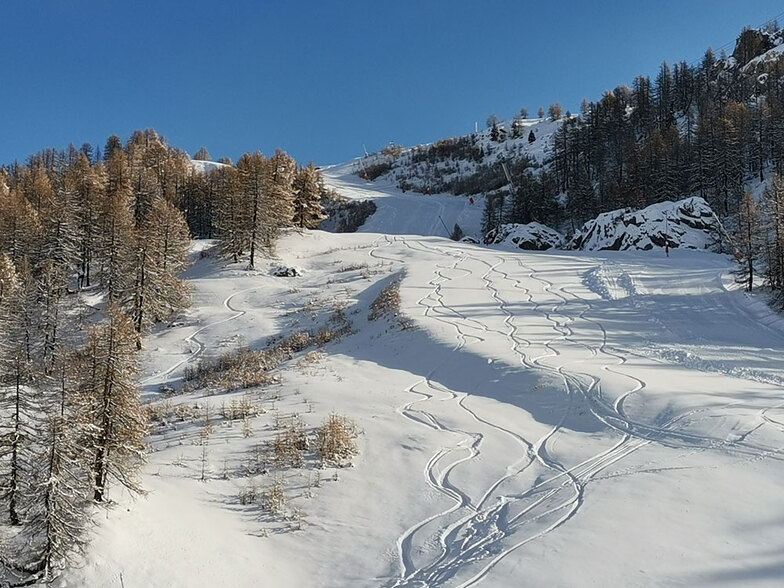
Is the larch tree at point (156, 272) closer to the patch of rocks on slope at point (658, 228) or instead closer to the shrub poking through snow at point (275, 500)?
the shrub poking through snow at point (275, 500)

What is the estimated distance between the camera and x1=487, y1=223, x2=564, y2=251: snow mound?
6097cm

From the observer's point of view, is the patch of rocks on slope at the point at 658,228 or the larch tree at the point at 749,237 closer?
the larch tree at the point at 749,237

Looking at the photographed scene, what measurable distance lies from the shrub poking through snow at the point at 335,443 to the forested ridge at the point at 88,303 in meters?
3.70

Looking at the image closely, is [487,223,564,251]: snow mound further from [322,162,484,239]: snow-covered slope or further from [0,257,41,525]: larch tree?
[0,257,41,525]: larch tree

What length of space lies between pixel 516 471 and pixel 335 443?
4001mm

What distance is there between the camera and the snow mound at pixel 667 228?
4806 centimetres

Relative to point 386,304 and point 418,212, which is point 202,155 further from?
point 386,304

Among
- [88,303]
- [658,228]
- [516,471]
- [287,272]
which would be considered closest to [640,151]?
[658,228]

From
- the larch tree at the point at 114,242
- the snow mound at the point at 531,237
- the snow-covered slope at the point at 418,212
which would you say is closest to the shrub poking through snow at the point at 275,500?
the larch tree at the point at 114,242

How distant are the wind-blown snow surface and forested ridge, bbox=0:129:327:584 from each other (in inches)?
32.7

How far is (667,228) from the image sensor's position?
48875 millimetres

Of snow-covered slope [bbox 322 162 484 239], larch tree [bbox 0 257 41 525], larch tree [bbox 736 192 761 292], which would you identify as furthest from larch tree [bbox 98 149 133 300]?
snow-covered slope [bbox 322 162 484 239]

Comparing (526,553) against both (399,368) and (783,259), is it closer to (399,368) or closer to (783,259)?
(399,368)

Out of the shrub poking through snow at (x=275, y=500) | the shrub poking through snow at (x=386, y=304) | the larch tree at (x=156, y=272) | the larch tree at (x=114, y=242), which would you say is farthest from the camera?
the larch tree at (x=114, y=242)
